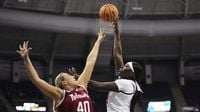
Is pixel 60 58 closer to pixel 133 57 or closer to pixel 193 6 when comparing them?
pixel 133 57

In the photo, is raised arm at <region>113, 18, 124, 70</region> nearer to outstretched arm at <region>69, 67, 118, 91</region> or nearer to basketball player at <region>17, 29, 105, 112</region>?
outstretched arm at <region>69, 67, 118, 91</region>

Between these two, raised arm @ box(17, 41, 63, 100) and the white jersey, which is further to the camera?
the white jersey

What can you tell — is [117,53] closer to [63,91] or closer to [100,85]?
[100,85]

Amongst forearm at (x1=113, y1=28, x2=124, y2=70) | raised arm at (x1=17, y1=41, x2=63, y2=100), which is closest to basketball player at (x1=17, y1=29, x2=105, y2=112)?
raised arm at (x1=17, y1=41, x2=63, y2=100)

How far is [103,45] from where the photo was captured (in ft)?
95.2

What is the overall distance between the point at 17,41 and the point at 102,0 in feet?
23.6

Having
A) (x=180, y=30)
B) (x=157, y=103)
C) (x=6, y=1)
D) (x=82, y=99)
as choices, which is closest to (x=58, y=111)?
(x=82, y=99)

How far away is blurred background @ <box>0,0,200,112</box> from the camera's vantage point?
1067 inches

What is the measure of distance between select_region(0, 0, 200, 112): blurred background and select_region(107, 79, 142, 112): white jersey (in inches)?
799

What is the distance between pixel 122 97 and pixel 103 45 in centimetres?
2330

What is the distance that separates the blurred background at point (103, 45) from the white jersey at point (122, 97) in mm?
20292

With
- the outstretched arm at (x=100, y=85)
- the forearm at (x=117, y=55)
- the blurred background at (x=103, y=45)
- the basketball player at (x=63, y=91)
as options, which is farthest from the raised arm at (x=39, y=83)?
the blurred background at (x=103, y=45)

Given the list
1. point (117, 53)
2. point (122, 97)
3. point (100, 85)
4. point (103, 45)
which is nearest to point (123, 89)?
point (122, 97)

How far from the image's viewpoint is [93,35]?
27938 mm
